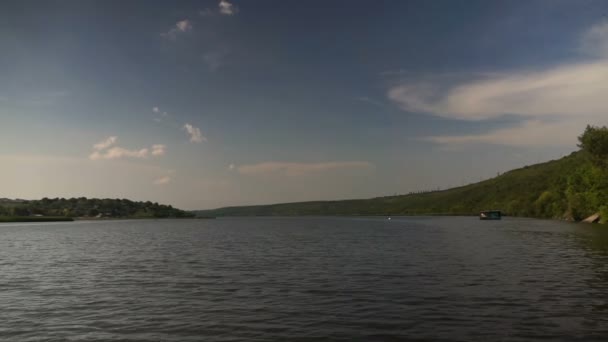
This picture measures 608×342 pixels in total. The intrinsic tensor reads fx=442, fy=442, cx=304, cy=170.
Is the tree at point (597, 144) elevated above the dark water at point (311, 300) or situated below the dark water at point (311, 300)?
above

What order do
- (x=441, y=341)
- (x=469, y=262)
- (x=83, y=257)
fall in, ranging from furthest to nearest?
(x=83, y=257) < (x=469, y=262) < (x=441, y=341)

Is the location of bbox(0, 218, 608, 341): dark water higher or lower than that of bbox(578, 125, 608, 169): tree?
lower

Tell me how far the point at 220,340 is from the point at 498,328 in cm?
1463

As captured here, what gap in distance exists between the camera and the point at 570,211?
190875 millimetres

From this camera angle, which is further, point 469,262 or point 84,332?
point 469,262

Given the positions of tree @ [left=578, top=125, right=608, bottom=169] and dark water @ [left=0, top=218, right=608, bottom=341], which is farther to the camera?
tree @ [left=578, top=125, right=608, bottom=169]

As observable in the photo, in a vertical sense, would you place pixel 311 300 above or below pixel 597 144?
below

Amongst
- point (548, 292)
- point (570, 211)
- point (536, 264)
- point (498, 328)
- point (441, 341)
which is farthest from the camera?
point (570, 211)

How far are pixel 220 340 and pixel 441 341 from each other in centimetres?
1089

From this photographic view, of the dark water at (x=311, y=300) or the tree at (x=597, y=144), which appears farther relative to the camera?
the tree at (x=597, y=144)

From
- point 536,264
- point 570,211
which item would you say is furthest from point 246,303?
point 570,211

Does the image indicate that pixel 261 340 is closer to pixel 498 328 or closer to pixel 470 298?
pixel 498 328

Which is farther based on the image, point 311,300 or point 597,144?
point 597,144

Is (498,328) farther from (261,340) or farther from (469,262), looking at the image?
(469,262)
